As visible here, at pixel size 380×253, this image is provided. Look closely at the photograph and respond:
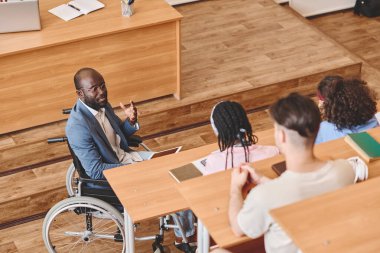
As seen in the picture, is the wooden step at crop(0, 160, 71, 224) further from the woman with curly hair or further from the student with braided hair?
the woman with curly hair

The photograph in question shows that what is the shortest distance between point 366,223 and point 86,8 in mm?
3024

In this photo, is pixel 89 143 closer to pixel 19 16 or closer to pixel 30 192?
pixel 30 192

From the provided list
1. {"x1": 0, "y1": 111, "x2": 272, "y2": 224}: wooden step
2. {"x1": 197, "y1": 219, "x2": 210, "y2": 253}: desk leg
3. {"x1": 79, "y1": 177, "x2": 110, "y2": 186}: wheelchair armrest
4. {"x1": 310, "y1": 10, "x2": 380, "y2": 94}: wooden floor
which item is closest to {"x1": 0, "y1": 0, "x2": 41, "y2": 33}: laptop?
{"x1": 0, "y1": 111, "x2": 272, "y2": 224}: wooden step

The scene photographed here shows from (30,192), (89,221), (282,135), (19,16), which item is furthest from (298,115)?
(19,16)

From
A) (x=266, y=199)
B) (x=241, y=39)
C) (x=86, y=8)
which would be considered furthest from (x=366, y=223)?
(x=241, y=39)

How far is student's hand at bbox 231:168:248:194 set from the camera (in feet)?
9.39

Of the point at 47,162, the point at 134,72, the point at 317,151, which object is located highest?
the point at 317,151

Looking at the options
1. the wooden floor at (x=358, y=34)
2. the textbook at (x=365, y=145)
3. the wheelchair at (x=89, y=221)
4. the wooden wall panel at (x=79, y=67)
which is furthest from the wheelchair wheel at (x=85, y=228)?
the wooden floor at (x=358, y=34)

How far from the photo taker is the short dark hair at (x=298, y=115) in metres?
2.60

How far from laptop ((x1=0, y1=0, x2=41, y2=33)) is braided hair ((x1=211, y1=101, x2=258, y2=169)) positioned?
1.84 metres

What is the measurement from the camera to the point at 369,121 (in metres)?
3.59

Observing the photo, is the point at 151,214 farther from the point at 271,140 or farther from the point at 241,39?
the point at 241,39

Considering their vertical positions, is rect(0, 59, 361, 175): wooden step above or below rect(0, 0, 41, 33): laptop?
below

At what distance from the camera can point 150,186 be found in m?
3.47
